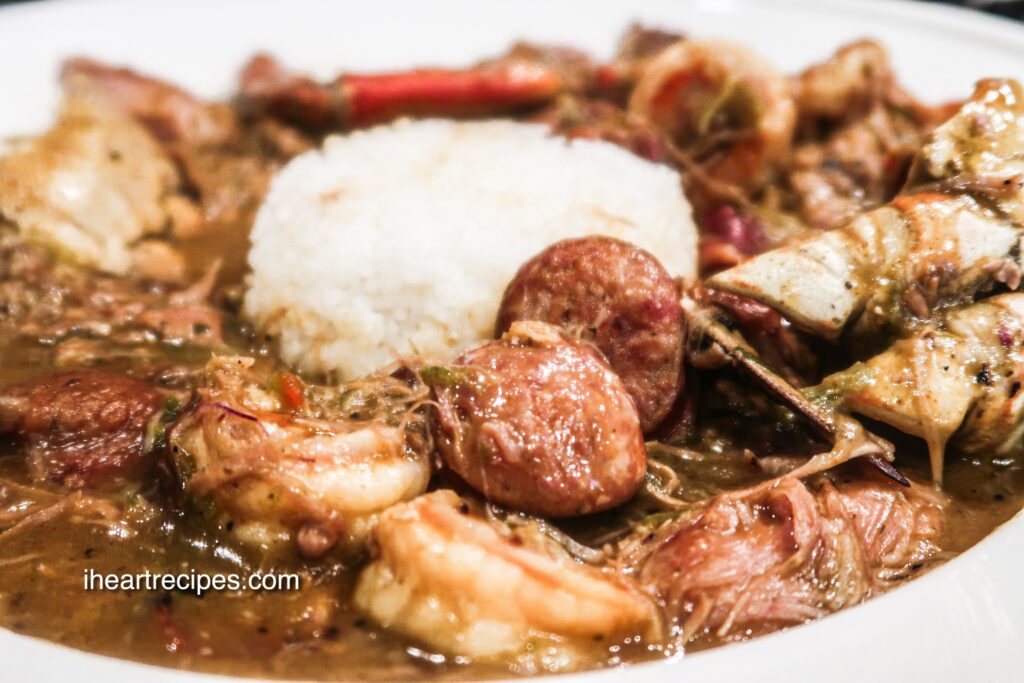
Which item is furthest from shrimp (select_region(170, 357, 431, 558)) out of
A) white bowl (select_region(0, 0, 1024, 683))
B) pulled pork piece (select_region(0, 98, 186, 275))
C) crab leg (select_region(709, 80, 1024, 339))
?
white bowl (select_region(0, 0, 1024, 683))

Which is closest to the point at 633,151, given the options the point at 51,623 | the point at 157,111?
→ the point at 157,111

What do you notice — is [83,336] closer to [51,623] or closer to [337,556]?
[51,623]

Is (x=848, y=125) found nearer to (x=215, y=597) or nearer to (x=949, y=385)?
(x=949, y=385)

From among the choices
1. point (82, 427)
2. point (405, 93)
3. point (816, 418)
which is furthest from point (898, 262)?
point (405, 93)

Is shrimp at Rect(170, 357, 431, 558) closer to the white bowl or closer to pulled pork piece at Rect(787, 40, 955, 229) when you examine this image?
pulled pork piece at Rect(787, 40, 955, 229)

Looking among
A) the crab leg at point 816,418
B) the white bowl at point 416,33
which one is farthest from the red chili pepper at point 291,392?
the white bowl at point 416,33

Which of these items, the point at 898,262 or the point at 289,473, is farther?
the point at 898,262
